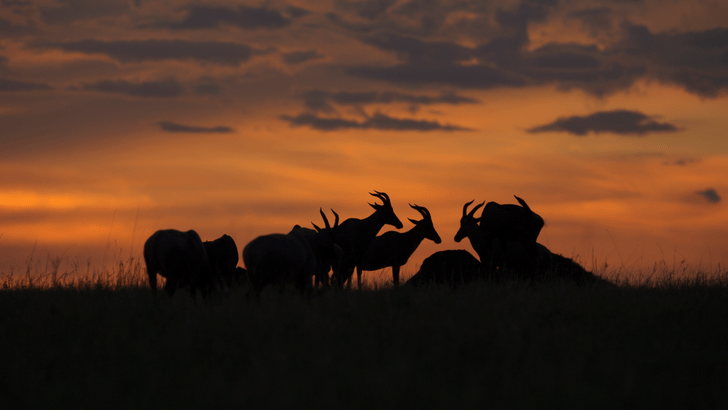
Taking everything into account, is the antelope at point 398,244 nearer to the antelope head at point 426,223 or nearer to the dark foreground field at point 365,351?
the antelope head at point 426,223

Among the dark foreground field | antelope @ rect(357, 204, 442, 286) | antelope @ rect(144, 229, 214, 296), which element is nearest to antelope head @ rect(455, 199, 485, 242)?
antelope @ rect(357, 204, 442, 286)

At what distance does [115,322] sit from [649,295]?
8796mm

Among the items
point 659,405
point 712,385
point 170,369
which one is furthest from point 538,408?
point 170,369

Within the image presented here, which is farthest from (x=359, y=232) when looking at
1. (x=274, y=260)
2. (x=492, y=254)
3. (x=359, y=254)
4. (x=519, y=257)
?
(x=274, y=260)

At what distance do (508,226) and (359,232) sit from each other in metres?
3.71

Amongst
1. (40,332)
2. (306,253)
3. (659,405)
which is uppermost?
(306,253)

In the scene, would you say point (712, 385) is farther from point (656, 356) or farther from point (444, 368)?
point (444, 368)

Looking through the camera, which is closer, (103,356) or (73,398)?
(73,398)

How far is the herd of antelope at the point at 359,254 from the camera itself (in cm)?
1037

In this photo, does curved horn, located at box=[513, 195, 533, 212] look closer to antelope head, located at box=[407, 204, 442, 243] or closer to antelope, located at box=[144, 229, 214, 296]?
antelope head, located at box=[407, 204, 442, 243]

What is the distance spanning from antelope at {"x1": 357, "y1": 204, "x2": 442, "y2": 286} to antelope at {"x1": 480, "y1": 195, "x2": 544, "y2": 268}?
2327mm

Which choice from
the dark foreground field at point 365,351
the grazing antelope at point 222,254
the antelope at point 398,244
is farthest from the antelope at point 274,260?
the antelope at point 398,244

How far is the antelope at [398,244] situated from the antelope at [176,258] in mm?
7889

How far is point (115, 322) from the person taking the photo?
8.82m
